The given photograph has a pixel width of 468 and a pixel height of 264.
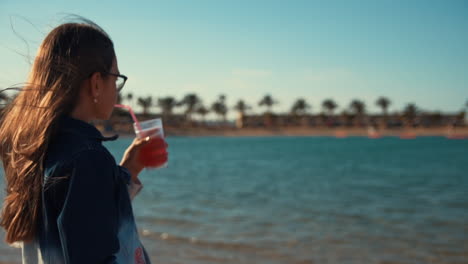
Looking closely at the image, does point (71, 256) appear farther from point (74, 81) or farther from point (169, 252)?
point (169, 252)

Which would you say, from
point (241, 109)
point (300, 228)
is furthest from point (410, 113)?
point (300, 228)

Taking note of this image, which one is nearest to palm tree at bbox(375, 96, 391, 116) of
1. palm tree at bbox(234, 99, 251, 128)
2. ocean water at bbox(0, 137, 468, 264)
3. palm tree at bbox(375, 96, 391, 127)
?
palm tree at bbox(375, 96, 391, 127)

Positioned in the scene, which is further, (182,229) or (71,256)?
(182,229)

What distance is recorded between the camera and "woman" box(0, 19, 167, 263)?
3.44 ft

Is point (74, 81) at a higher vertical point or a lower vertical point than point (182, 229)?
higher

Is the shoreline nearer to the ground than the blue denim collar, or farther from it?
A: nearer to the ground

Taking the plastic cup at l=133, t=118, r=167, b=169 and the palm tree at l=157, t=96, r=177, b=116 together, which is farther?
the palm tree at l=157, t=96, r=177, b=116

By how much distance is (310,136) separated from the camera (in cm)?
12988

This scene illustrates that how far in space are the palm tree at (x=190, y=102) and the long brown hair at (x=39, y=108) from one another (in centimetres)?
11866

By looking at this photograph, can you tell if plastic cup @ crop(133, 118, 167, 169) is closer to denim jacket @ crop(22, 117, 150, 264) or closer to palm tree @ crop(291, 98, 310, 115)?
denim jacket @ crop(22, 117, 150, 264)

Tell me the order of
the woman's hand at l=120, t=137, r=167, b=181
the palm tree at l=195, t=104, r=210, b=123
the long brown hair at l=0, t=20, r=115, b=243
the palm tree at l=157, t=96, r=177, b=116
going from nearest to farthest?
the long brown hair at l=0, t=20, r=115, b=243, the woman's hand at l=120, t=137, r=167, b=181, the palm tree at l=157, t=96, r=177, b=116, the palm tree at l=195, t=104, r=210, b=123

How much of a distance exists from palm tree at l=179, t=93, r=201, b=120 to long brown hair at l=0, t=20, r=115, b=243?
119m

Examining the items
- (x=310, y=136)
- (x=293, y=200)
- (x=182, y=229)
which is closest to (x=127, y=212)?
(x=182, y=229)

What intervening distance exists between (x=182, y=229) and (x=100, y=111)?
21.3 feet
